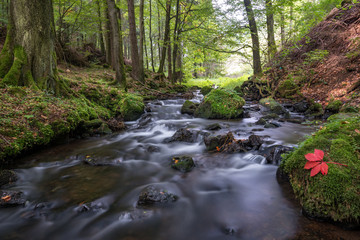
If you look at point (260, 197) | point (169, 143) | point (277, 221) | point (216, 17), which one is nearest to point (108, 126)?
point (169, 143)

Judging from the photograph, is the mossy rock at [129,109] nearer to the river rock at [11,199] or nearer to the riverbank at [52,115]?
the riverbank at [52,115]

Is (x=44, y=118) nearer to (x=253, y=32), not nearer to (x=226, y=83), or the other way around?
(x=253, y=32)

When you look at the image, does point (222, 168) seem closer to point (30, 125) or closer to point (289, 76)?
point (30, 125)

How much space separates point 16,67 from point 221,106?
715 cm

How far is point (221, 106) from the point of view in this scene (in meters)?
9.01

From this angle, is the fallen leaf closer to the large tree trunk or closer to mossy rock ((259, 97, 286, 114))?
the large tree trunk

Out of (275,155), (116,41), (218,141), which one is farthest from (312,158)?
(116,41)

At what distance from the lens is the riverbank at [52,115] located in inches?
179

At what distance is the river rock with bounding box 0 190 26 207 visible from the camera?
3.13 m

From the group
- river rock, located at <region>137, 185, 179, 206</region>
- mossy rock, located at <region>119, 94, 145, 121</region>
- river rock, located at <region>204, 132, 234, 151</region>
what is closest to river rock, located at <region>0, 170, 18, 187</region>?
river rock, located at <region>137, 185, 179, 206</region>

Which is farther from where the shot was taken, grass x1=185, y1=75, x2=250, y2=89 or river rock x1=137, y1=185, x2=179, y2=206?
grass x1=185, y1=75, x2=250, y2=89

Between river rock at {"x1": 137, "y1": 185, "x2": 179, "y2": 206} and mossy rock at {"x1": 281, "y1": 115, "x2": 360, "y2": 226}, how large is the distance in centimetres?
Answer: 187

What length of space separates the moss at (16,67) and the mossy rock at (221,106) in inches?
251

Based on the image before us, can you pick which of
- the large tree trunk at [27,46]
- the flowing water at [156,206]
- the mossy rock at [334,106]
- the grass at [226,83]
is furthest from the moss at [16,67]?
the grass at [226,83]
